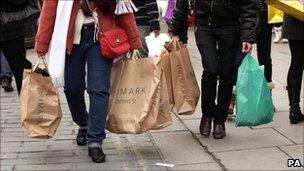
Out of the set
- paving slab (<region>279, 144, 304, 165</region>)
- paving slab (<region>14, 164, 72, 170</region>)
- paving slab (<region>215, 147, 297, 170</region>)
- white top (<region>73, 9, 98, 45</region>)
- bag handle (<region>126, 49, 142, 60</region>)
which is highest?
white top (<region>73, 9, 98, 45</region>)

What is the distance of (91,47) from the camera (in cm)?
457

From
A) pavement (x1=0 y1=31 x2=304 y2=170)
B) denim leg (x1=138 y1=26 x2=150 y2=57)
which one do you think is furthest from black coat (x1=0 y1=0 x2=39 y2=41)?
denim leg (x1=138 y1=26 x2=150 y2=57)

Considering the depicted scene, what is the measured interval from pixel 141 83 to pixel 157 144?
791 millimetres

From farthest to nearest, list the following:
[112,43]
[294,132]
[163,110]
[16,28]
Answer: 1. [16,28]
2. [294,132]
3. [163,110]
4. [112,43]

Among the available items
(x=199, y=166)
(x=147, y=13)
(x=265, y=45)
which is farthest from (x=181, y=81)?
(x=265, y=45)

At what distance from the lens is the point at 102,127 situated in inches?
185

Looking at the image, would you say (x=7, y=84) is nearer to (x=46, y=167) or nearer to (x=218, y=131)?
(x=46, y=167)

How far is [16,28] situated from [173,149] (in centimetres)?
206

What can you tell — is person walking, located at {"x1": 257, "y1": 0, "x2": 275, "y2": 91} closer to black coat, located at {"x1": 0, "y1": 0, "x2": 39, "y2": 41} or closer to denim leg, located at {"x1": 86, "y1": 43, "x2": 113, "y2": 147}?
denim leg, located at {"x1": 86, "y1": 43, "x2": 113, "y2": 147}

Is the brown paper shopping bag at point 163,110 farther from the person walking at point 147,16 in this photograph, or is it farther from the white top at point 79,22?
the person walking at point 147,16

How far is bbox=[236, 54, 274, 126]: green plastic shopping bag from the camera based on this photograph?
498 cm

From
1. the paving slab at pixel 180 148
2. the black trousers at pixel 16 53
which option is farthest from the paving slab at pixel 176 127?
the black trousers at pixel 16 53

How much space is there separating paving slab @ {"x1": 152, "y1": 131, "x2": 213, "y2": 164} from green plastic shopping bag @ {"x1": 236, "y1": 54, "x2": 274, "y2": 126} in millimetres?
463

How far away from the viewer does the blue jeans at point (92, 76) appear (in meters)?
4.56
